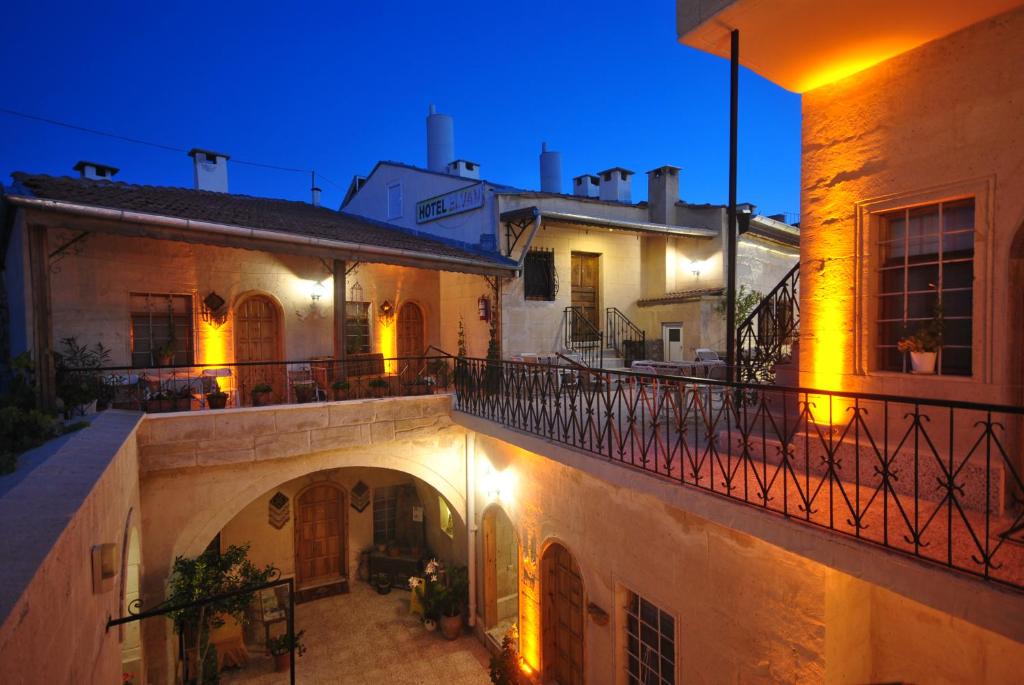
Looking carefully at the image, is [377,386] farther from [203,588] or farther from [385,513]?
[385,513]

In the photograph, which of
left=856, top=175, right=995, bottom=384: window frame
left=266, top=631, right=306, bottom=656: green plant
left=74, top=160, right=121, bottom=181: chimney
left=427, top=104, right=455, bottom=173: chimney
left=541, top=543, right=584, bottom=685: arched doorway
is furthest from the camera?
left=427, top=104, right=455, bottom=173: chimney

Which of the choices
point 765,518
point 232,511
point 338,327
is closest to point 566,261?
point 338,327

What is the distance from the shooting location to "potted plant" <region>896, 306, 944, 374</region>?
15.5ft

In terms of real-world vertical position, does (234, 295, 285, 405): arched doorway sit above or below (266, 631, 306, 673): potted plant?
above

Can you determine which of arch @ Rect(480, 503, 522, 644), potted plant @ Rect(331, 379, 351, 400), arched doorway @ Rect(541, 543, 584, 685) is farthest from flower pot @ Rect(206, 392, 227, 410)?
arched doorway @ Rect(541, 543, 584, 685)

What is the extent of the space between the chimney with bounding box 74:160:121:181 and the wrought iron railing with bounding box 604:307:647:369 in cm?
1124

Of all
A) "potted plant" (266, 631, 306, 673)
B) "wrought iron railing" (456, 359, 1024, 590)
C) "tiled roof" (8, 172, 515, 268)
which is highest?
"tiled roof" (8, 172, 515, 268)

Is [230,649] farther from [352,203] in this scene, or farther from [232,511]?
[352,203]

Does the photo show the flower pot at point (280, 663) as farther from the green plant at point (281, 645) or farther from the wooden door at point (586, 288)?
the wooden door at point (586, 288)

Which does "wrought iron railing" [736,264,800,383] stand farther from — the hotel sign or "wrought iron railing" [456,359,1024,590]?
the hotel sign

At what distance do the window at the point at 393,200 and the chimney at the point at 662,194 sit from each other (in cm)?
663

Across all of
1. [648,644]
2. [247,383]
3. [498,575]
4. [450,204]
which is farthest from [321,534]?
[648,644]

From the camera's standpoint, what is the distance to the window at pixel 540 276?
1248 cm

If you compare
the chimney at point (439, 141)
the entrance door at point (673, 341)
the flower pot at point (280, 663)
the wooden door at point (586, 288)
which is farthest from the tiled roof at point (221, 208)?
the flower pot at point (280, 663)
